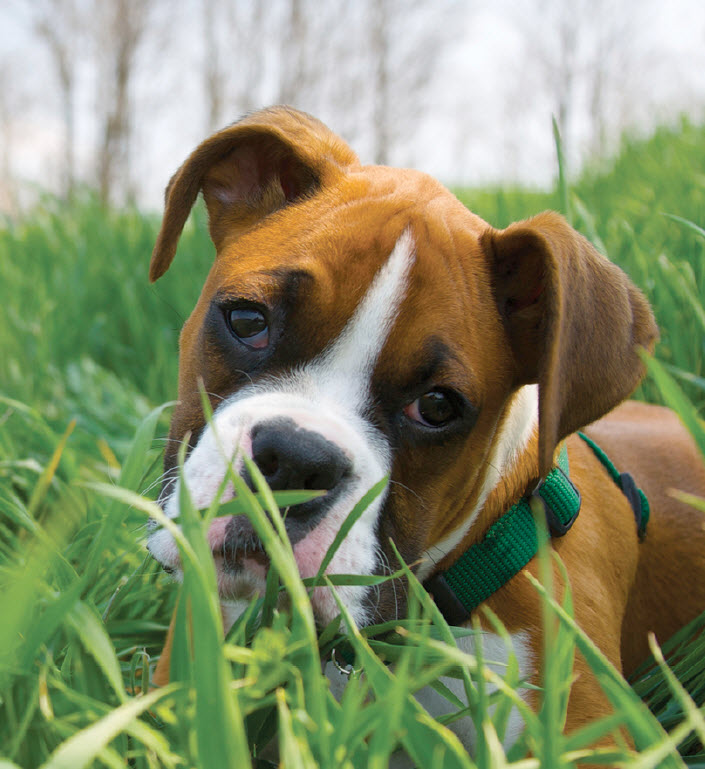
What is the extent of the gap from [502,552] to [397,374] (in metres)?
0.63

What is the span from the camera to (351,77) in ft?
95.3

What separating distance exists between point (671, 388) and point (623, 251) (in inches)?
113

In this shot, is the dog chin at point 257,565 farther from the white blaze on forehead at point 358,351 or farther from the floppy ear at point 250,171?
the floppy ear at point 250,171

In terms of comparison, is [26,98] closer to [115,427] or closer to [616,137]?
[616,137]

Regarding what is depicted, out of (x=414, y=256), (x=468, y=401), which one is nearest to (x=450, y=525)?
(x=468, y=401)

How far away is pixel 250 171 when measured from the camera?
2.83 m

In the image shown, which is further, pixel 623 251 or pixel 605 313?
pixel 623 251

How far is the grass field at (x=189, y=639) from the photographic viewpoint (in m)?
1.35

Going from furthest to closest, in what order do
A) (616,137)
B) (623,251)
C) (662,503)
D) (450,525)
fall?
(616,137)
(623,251)
(662,503)
(450,525)

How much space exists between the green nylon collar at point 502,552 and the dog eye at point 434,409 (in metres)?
0.40

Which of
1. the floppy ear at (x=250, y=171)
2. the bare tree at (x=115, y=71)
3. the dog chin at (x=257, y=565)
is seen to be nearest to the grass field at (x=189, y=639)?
the dog chin at (x=257, y=565)

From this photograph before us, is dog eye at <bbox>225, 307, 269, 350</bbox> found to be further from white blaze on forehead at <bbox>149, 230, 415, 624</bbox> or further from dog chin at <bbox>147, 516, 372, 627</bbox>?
dog chin at <bbox>147, 516, 372, 627</bbox>

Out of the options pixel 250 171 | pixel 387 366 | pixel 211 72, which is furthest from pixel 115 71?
pixel 387 366

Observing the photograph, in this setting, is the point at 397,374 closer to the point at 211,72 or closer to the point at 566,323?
the point at 566,323
